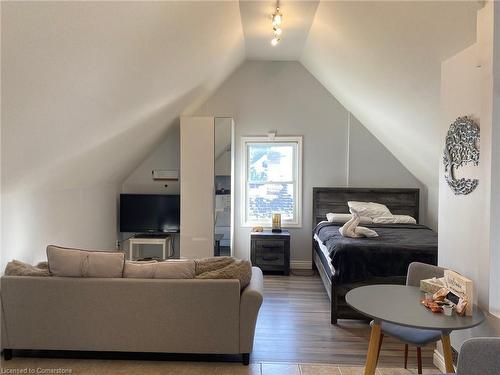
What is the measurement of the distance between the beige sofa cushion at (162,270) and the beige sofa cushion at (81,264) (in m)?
0.08

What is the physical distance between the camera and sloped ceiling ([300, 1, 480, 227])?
2.69 meters

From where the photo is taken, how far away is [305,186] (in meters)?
5.82

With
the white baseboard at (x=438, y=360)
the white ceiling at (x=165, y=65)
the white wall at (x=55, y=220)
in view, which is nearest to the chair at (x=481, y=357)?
the white baseboard at (x=438, y=360)

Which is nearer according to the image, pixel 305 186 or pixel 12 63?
pixel 12 63

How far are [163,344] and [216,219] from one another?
261 centimetres

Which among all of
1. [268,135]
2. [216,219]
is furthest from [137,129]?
[268,135]

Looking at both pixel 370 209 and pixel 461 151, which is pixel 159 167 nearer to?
pixel 370 209

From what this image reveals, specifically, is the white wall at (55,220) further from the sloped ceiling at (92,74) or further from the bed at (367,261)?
the bed at (367,261)

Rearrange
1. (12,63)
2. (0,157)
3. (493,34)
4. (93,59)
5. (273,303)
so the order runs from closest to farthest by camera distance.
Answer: (12,63) < (493,34) < (93,59) < (0,157) < (273,303)

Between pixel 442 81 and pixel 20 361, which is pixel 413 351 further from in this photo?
pixel 20 361

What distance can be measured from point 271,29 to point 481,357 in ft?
12.9

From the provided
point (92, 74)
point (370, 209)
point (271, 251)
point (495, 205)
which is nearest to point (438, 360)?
point (495, 205)

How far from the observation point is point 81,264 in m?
2.71

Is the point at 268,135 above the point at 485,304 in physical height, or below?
above
